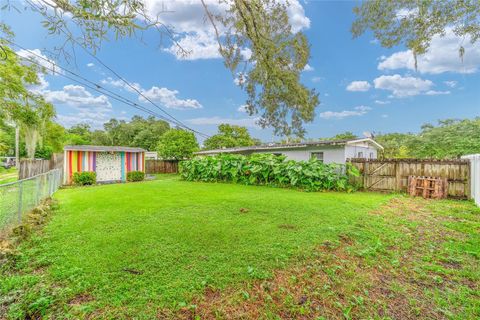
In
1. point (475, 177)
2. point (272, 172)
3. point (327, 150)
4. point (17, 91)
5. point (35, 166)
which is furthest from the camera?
point (327, 150)

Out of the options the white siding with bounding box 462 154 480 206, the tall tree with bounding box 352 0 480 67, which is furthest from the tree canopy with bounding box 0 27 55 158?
the white siding with bounding box 462 154 480 206

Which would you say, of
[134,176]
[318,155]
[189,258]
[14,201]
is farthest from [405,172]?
[134,176]

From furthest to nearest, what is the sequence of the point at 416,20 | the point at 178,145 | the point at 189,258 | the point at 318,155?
the point at 178,145 < the point at 318,155 < the point at 416,20 < the point at 189,258

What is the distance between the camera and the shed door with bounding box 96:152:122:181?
43.4ft

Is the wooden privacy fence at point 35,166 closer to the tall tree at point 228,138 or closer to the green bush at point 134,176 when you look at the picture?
the green bush at point 134,176

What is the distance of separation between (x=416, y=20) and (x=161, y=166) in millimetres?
19522

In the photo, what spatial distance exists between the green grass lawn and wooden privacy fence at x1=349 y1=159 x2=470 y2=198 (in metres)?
3.19

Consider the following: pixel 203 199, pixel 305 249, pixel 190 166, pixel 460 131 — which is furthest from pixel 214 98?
pixel 460 131

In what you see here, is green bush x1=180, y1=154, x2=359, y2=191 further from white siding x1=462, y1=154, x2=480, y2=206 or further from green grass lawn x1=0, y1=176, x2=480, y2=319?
green grass lawn x1=0, y1=176, x2=480, y2=319

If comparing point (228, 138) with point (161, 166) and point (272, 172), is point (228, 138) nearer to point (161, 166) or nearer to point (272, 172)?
point (161, 166)

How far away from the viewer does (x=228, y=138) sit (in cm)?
2609

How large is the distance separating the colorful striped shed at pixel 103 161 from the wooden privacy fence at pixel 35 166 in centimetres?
99

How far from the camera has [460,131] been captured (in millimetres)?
15094

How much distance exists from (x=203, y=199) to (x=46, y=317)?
4.95 meters
